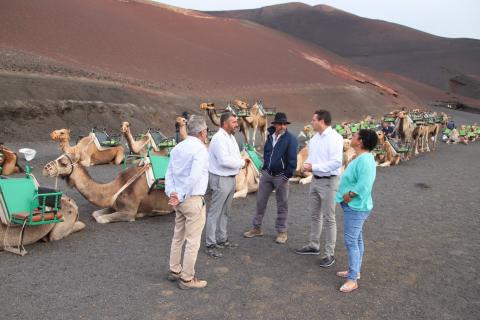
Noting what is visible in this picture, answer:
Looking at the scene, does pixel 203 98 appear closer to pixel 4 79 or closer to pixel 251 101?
pixel 251 101

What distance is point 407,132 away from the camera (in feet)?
61.2

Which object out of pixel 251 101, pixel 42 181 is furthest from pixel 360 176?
pixel 251 101

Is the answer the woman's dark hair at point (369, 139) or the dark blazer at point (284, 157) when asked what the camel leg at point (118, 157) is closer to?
the dark blazer at point (284, 157)

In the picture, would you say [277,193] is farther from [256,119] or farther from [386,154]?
[256,119]

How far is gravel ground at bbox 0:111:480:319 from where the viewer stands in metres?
4.65

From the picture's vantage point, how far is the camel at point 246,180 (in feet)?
32.7

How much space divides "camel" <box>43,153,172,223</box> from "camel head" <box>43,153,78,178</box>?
0.02m

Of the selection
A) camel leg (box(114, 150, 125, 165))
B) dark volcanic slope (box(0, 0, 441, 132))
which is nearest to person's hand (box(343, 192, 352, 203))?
camel leg (box(114, 150, 125, 165))

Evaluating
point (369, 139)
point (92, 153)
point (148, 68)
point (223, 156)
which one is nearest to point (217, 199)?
point (223, 156)

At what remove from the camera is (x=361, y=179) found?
4.85 metres

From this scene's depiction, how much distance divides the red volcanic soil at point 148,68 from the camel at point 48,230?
13.7m

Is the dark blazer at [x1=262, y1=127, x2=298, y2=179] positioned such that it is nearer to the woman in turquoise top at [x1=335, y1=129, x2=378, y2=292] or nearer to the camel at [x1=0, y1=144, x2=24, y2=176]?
the woman in turquoise top at [x1=335, y1=129, x2=378, y2=292]

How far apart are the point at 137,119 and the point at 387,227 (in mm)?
18762

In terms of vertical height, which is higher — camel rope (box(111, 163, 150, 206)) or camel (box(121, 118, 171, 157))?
camel rope (box(111, 163, 150, 206))
